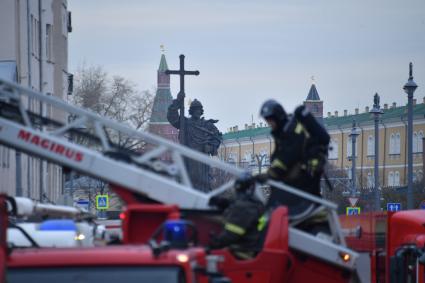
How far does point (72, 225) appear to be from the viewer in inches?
516

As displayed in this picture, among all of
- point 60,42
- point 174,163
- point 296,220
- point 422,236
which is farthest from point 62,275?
point 60,42

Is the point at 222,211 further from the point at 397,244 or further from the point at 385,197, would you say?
the point at 385,197

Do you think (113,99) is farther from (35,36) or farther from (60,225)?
(60,225)

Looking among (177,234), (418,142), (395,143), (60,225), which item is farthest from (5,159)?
(395,143)

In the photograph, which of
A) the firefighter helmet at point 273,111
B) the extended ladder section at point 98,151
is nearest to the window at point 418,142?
the firefighter helmet at point 273,111

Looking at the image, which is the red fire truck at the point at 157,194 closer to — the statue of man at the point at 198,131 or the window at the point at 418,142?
the statue of man at the point at 198,131

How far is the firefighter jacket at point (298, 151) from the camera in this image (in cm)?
1227

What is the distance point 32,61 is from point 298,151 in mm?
44376

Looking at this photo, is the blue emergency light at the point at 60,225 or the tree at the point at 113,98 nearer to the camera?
the blue emergency light at the point at 60,225

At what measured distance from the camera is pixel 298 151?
12273mm

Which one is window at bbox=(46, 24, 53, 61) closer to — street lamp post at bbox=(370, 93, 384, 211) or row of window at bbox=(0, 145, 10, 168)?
street lamp post at bbox=(370, 93, 384, 211)

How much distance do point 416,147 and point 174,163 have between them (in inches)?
4605

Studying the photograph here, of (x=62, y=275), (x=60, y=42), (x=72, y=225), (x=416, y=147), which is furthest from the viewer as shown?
(x=416, y=147)

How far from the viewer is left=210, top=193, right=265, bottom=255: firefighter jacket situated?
1130 centimetres
